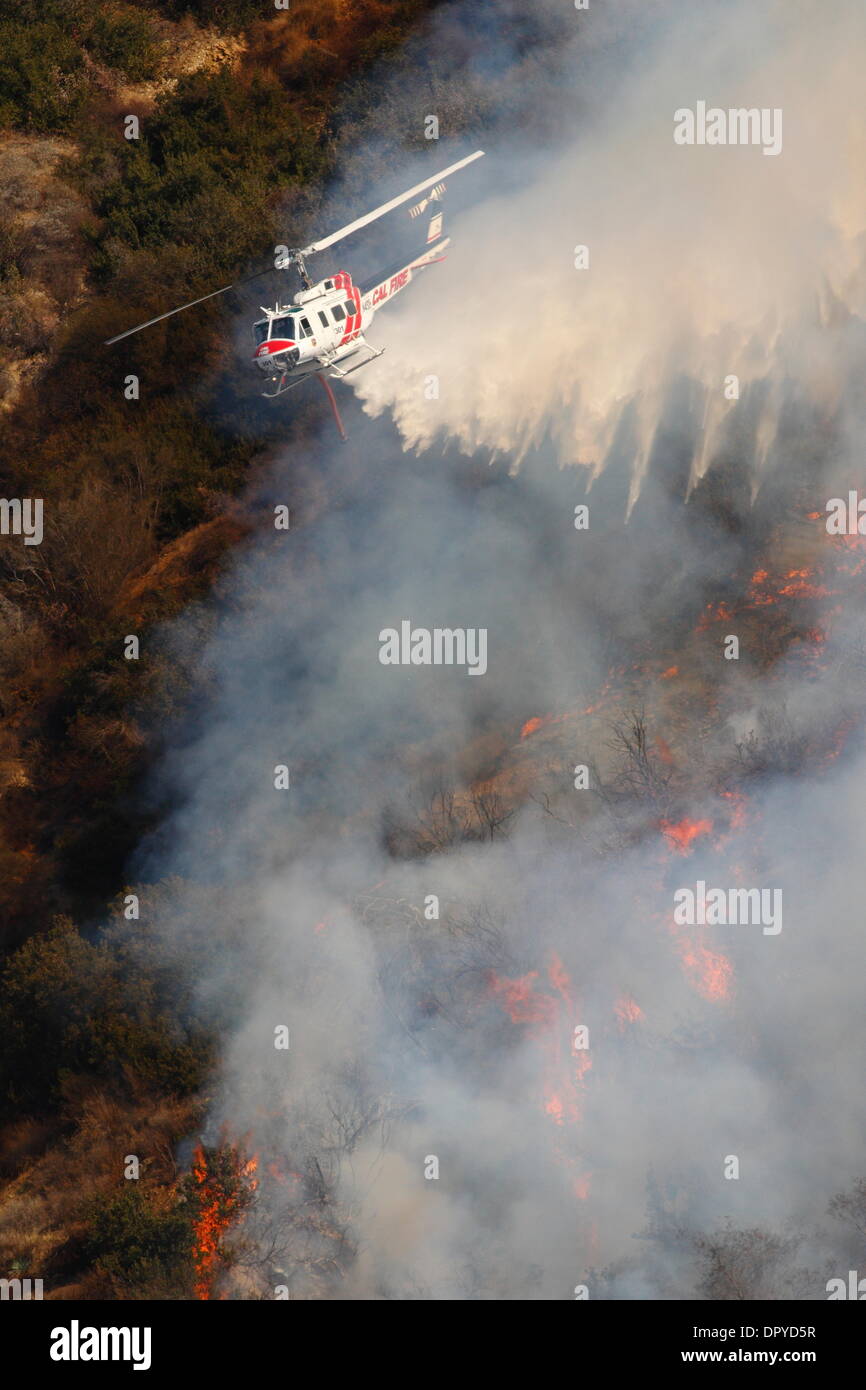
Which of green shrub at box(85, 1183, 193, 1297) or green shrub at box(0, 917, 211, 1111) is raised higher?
green shrub at box(0, 917, 211, 1111)

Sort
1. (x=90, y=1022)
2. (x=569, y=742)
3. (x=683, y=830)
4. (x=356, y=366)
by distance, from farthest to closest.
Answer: (x=356, y=366), (x=569, y=742), (x=683, y=830), (x=90, y=1022)

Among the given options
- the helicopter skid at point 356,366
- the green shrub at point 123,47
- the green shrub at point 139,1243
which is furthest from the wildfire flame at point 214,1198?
the green shrub at point 123,47

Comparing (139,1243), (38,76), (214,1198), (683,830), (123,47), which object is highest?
(123,47)

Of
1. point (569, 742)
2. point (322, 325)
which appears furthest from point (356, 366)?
point (569, 742)

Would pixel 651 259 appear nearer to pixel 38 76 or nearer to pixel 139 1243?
pixel 38 76

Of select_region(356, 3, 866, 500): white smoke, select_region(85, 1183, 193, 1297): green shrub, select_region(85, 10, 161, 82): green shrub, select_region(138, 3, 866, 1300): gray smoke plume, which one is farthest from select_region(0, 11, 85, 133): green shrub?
select_region(85, 1183, 193, 1297): green shrub

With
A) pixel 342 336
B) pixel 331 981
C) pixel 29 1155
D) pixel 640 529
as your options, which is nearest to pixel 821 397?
pixel 640 529

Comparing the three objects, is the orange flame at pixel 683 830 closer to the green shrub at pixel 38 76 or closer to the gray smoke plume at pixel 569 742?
the gray smoke plume at pixel 569 742

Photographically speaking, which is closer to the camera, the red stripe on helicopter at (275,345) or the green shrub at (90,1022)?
the green shrub at (90,1022)

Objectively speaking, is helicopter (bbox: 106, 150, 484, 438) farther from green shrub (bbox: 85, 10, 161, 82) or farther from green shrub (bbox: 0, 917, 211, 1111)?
green shrub (bbox: 85, 10, 161, 82)

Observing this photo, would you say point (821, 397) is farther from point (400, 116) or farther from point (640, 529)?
point (400, 116)

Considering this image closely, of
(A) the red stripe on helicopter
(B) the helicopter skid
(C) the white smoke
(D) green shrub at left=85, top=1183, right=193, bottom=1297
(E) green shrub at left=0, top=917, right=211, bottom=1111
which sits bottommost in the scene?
(D) green shrub at left=85, top=1183, right=193, bottom=1297
